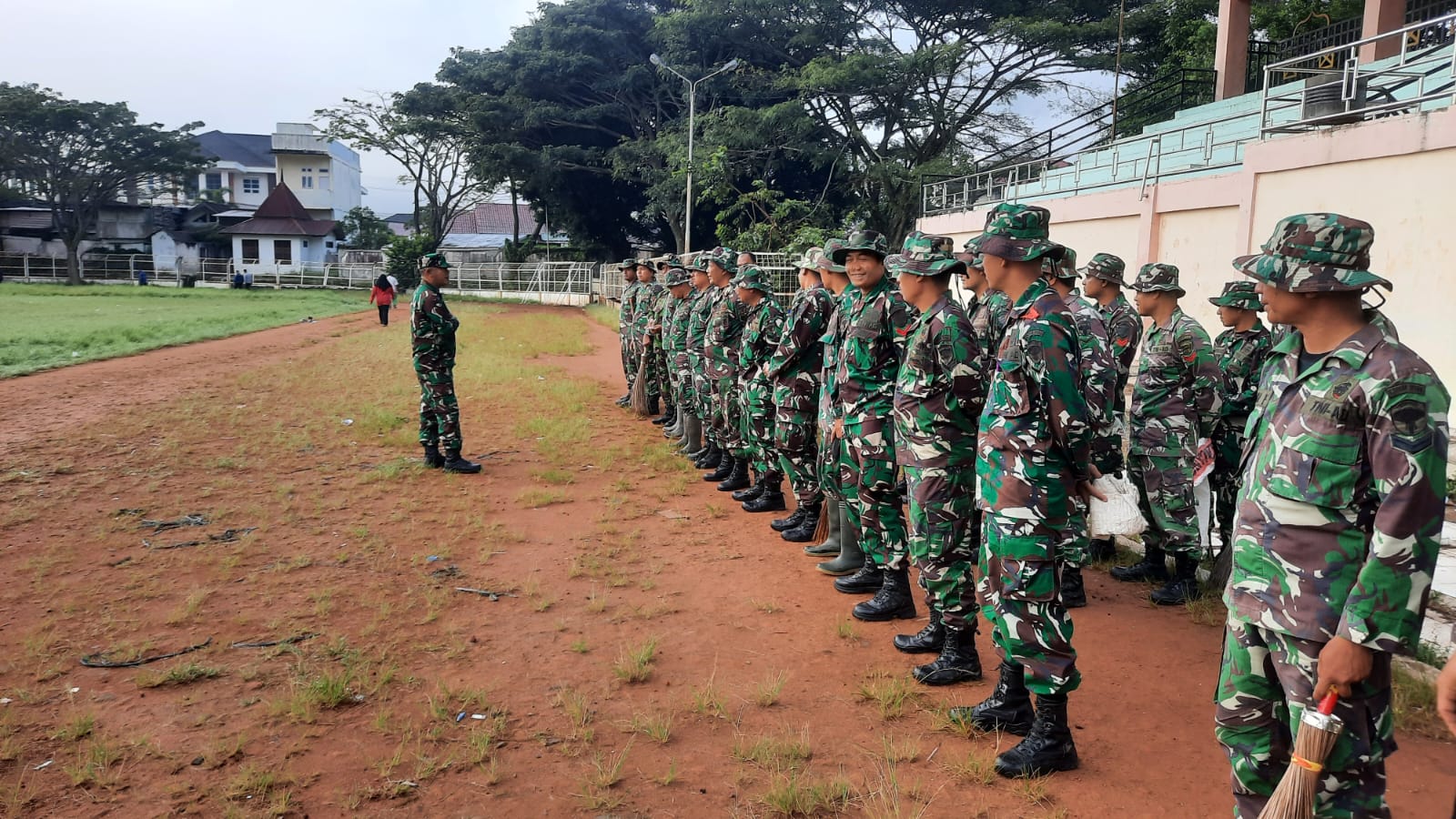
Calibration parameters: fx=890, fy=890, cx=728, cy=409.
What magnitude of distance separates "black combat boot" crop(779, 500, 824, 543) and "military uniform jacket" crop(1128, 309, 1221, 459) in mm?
2175

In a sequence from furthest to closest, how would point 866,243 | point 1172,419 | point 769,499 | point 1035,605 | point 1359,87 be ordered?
point 1359,87, point 769,499, point 1172,419, point 866,243, point 1035,605

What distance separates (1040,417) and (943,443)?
0.76 m

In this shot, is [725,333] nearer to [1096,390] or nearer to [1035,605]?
[1096,390]

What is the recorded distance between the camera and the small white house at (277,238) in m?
44.2

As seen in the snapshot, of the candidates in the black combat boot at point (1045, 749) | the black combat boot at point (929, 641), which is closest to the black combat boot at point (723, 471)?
the black combat boot at point (929, 641)

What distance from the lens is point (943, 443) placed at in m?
4.00

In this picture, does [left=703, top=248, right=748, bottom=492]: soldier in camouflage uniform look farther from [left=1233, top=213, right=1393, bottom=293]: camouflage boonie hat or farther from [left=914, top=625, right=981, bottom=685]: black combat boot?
[left=1233, top=213, right=1393, bottom=293]: camouflage boonie hat

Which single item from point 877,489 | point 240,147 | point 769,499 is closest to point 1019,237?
point 877,489

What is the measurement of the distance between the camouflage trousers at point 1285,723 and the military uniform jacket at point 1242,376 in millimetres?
3102

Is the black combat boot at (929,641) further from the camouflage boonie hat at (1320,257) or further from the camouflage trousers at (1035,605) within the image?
the camouflage boonie hat at (1320,257)

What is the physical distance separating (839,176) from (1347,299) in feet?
94.1

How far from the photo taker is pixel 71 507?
6.61 meters

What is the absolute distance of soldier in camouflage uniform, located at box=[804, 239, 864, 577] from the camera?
4996 mm

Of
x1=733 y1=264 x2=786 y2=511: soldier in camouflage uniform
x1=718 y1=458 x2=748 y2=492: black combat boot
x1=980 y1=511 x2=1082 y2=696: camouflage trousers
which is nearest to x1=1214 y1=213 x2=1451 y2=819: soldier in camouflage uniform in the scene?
x1=980 y1=511 x2=1082 y2=696: camouflage trousers
